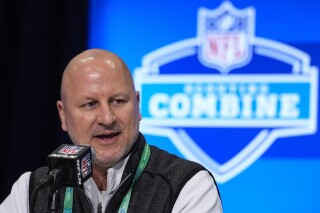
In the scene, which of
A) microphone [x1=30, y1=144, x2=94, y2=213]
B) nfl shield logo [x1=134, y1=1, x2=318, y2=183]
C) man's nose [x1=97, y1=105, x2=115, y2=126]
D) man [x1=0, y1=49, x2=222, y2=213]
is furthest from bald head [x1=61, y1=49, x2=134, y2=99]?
nfl shield logo [x1=134, y1=1, x2=318, y2=183]

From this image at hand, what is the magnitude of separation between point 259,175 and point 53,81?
1265 millimetres

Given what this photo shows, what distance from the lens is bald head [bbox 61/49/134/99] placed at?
1.89m

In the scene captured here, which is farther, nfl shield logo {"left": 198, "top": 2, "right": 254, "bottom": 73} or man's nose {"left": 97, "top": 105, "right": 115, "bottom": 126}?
nfl shield logo {"left": 198, "top": 2, "right": 254, "bottom": 73}

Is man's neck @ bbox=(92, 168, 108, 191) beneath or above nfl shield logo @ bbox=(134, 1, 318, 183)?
beneath

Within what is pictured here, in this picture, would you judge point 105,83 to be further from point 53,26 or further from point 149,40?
point 53,26

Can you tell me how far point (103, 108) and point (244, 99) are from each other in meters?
1.29

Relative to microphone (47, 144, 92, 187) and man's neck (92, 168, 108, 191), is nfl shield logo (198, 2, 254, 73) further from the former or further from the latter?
microphone (47, 144, 92, 187)

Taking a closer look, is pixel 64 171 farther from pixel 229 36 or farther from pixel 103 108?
pixel 229 36

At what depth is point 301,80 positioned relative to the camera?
2.92 metres

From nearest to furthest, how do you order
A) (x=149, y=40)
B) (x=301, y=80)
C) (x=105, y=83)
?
(x=105, y=83)
(x=301, y=80)
(x=149, y=40)

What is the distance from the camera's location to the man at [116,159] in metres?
1.83

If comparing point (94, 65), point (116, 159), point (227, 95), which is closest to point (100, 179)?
point (116, 159)

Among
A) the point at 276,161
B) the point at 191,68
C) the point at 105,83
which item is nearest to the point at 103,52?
the point at 105,83

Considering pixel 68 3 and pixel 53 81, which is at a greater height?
pixel 68 3
